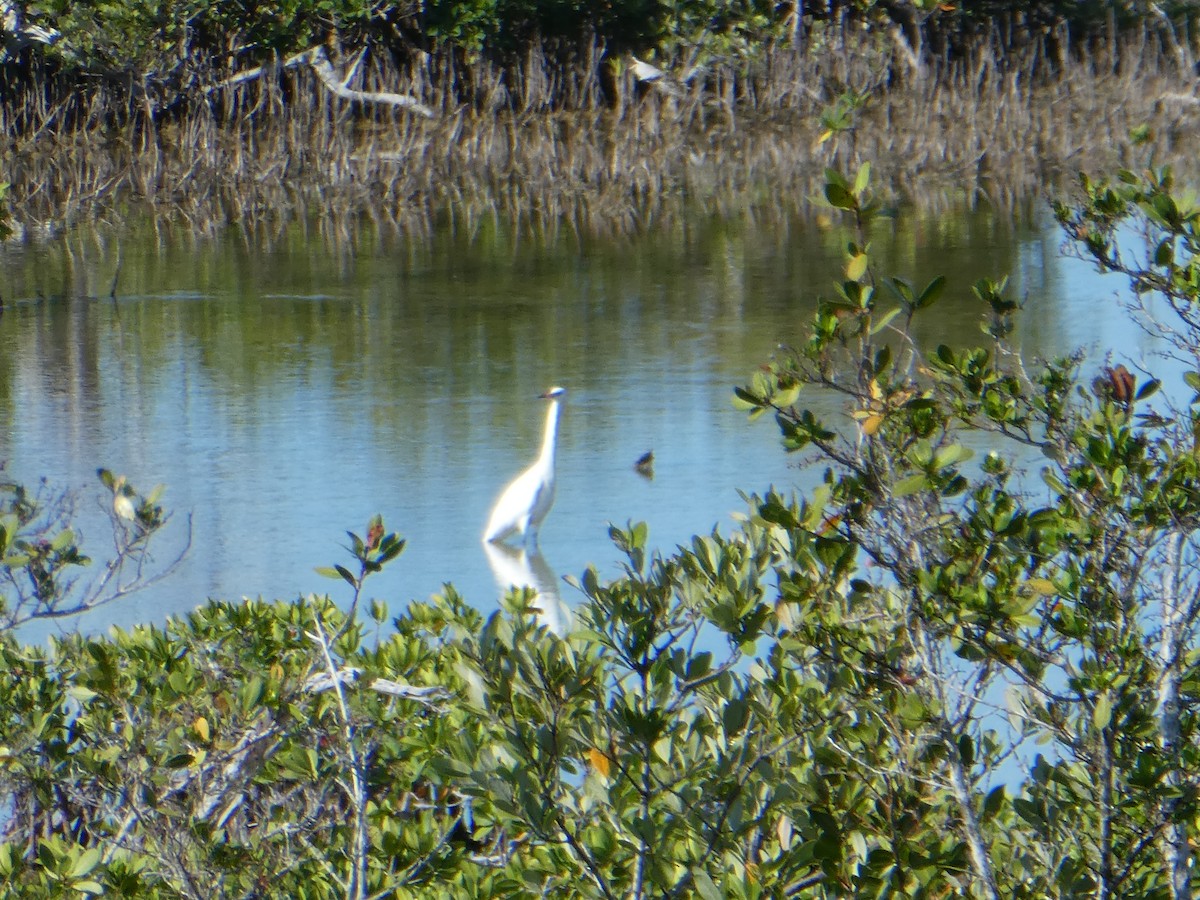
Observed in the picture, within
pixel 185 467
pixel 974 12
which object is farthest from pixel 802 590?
pixel 974 12

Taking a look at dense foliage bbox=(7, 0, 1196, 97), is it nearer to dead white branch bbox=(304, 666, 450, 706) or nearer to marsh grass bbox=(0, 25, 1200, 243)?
marsh grass bbox=(0, 25, 1200, 243)

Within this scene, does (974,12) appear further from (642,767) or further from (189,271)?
(642,767)

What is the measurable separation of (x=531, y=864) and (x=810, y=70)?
56.0 feet

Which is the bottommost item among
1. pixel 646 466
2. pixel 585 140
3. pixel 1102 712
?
pixel 646 466

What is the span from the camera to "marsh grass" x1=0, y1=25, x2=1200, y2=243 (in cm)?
1498

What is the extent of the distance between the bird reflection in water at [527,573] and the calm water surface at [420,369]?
20mm

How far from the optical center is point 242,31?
18.8 meters

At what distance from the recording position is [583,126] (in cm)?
1789

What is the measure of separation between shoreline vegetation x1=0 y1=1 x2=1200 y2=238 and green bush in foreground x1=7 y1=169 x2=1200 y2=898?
10568 millimetres

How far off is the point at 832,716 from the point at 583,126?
15.7 metres

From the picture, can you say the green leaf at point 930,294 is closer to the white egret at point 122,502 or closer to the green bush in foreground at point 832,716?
the green bush in foreground at point 832,716

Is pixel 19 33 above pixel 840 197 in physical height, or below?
above

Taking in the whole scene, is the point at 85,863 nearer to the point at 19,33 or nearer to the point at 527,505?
the point at 527,505

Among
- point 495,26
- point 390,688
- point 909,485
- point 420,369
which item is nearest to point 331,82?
point 495,26
